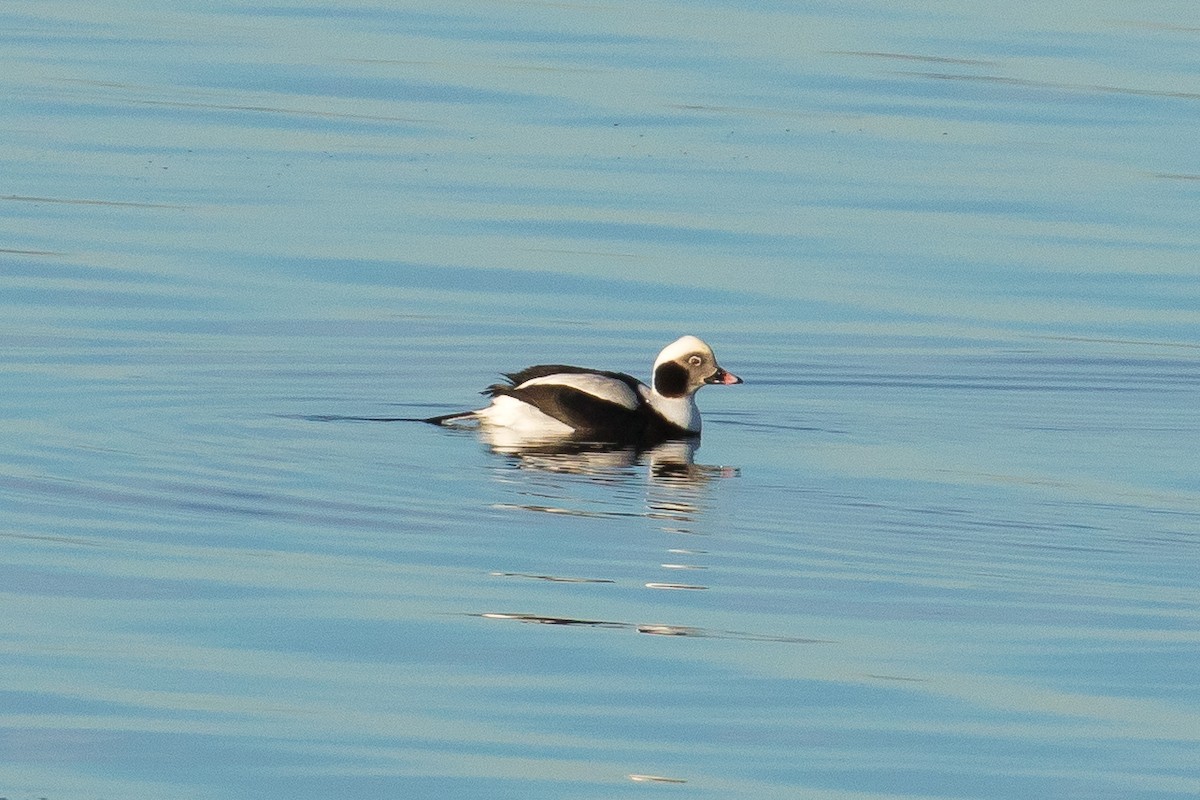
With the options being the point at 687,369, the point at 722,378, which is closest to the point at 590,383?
the point at 687,369

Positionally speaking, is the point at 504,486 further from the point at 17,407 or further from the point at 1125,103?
the point at 1125,103

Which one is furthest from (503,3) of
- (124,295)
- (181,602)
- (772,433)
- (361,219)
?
(181,602)

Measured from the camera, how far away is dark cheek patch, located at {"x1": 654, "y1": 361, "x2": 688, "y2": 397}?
1412 centimetres

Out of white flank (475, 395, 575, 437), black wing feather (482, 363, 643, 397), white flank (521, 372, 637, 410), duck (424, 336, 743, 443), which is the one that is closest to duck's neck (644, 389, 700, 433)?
duck (424, 336, 743, 443)

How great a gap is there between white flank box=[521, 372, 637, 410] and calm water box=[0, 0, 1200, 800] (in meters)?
0.44

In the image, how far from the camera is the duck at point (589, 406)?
1373cm

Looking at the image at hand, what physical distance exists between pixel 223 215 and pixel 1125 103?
31.1 feet

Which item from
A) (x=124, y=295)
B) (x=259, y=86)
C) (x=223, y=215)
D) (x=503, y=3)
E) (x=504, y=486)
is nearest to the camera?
(x=504, y=486)

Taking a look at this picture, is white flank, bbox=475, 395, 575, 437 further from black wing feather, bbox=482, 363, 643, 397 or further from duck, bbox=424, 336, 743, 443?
black wing feather, bbox=482, 363, 643, 397

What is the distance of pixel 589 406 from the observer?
45.2ft

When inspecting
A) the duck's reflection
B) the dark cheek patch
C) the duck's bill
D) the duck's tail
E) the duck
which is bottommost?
the duck's reflection

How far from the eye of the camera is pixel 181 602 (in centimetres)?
946

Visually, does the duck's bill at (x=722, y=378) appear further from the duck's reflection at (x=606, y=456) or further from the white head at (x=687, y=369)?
the duck's reflection at (x=606, y=456)

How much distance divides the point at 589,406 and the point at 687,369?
27.4 inches
